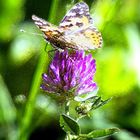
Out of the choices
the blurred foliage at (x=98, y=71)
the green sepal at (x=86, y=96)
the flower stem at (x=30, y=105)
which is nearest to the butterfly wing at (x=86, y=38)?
the green sepal at (x=86, y=96)

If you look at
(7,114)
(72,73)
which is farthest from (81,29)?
(7,114)

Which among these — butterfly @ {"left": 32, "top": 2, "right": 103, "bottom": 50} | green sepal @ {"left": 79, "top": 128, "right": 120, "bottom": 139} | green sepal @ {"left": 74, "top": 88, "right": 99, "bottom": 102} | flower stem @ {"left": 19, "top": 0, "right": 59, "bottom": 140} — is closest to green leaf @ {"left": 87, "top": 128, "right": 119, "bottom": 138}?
green sepal @ {"left": 79, "top": 128, "right": 120, "bottom": 139}

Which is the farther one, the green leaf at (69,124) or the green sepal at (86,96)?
the green sepal at (86,96)

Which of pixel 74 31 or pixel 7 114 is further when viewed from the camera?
pixel 7 114

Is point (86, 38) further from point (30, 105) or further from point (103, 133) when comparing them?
point (30, 105)

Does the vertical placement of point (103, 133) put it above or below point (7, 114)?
above

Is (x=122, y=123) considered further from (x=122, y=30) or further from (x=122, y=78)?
(x=122, y=30)

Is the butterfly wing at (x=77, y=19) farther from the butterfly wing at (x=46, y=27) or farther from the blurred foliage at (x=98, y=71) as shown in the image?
the blurred foliage at (x=98, y=71)
